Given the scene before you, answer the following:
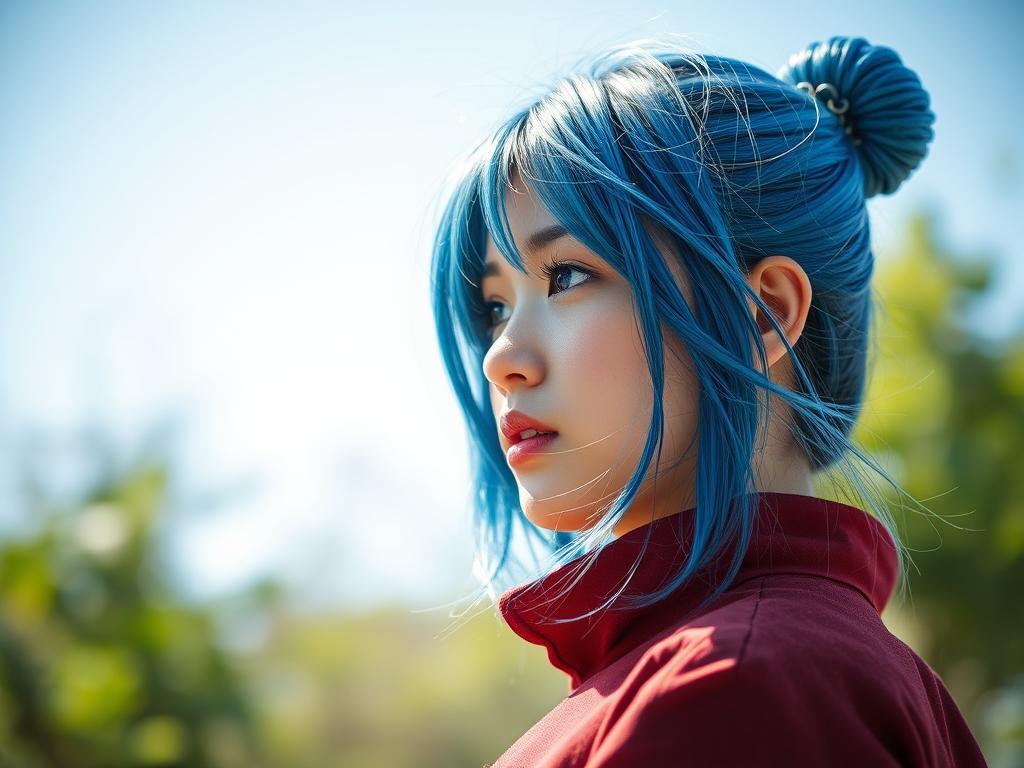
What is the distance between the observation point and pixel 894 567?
1.23m

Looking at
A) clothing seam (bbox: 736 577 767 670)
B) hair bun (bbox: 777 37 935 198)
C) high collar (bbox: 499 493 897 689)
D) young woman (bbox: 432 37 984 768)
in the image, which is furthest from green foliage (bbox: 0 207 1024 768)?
clothing seam (bbox: 736 577 767 670)

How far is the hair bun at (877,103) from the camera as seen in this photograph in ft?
4.71

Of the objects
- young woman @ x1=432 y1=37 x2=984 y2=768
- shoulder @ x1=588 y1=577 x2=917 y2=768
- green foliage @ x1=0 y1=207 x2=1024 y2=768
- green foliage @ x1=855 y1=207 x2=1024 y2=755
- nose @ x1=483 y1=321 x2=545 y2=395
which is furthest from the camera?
green foliage @ x1=855 y1=207 x2=1024 y2=755

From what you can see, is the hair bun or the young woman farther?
the hair bun

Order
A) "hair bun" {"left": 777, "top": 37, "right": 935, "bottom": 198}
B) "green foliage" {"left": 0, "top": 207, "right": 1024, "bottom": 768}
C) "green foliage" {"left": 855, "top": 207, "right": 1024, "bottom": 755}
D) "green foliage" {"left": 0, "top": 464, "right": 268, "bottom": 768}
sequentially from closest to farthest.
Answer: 1. "hair bun" {"left": 777, "top": 37, "right": 935, "bottom": 198}
2. "green foliage" {"left": 0, "top": 464, "right": 268, "bottom": 768}
3. "green foliage" {"left": 0, "top": 207, "right": 1024, "bottom": 768}
4. "green foliage" {"left": 855, "top": 207, "right": 1024, "bottom": 755}

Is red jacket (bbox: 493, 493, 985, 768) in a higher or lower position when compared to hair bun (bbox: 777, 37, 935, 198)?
lower

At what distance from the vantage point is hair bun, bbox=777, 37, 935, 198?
4.71 ft

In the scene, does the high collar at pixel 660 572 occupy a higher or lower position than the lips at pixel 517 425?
lower

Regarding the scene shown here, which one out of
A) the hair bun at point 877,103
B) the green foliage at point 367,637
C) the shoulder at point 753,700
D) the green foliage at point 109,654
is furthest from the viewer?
the green foliage at point 367,637

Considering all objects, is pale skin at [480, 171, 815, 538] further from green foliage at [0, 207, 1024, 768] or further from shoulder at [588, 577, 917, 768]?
green foliage at [0, 207, 1024, 768]

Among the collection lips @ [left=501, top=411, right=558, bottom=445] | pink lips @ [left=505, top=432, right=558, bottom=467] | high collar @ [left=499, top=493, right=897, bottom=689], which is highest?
lips @ [left=501, top=411, right=558, bottom=445]

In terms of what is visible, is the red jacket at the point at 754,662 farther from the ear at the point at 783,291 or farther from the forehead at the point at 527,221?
the forehead at the point at 527,221

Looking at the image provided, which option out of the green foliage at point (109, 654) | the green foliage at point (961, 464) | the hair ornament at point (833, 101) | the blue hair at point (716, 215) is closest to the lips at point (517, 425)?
the blue hair at point (716, 215)

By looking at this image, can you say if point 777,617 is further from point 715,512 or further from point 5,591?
point 5,591
